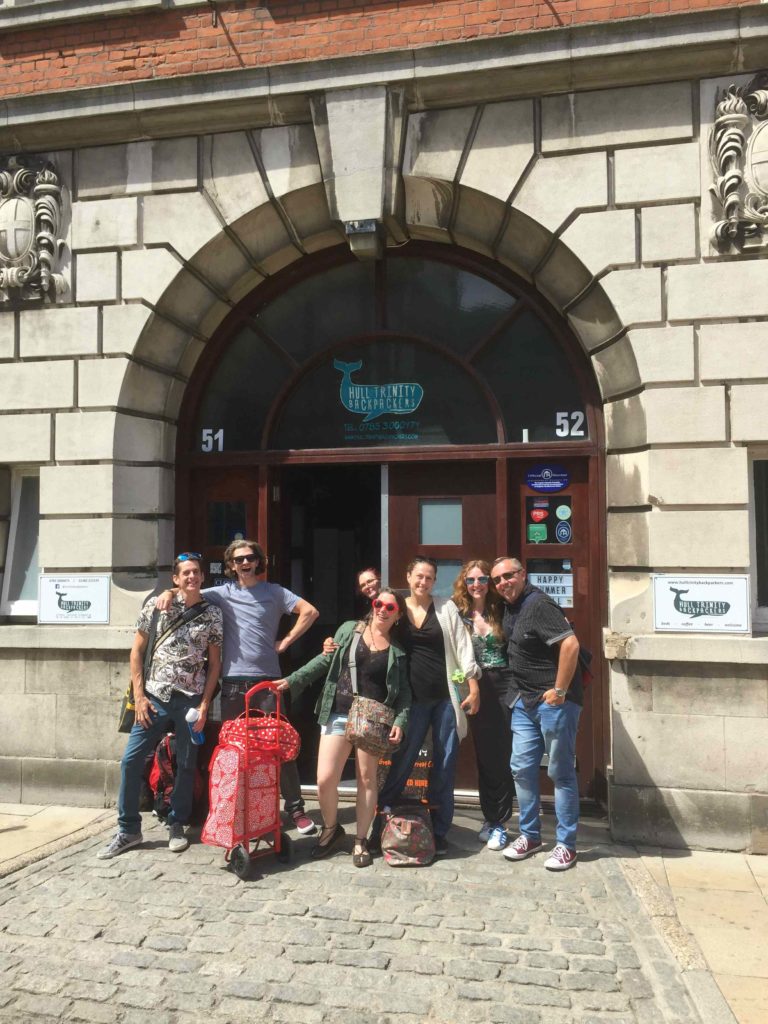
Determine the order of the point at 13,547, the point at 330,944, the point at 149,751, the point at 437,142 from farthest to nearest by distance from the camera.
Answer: the point at 13,547 < the point at 437,142 < the point at 149,751 < the point at 330,944

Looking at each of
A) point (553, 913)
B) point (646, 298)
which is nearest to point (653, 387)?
point (646, 298)

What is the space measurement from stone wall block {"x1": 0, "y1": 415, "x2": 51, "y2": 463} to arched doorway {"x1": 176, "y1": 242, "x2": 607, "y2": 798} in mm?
1142

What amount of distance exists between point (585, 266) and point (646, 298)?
0.53 metres

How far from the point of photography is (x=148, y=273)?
6.95 meters

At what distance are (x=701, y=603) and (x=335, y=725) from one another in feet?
9.08

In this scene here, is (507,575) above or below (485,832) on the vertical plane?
above

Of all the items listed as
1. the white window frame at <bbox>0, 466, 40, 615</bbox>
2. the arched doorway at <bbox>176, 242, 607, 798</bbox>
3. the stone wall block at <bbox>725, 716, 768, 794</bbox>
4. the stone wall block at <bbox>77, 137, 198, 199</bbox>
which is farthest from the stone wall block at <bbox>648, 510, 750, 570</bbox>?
the white window frame at <bbox>0, 466, 40, 615</bbox>

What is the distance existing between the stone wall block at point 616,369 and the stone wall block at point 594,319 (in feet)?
0.33

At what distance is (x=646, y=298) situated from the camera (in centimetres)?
609

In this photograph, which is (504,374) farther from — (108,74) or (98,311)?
(108,74)

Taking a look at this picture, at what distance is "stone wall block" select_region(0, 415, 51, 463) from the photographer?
7.00 m

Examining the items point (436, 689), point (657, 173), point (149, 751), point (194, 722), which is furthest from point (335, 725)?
point (657, 173)

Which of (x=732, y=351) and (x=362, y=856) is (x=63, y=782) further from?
(x=732, y=351)

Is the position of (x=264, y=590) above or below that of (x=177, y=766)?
above
